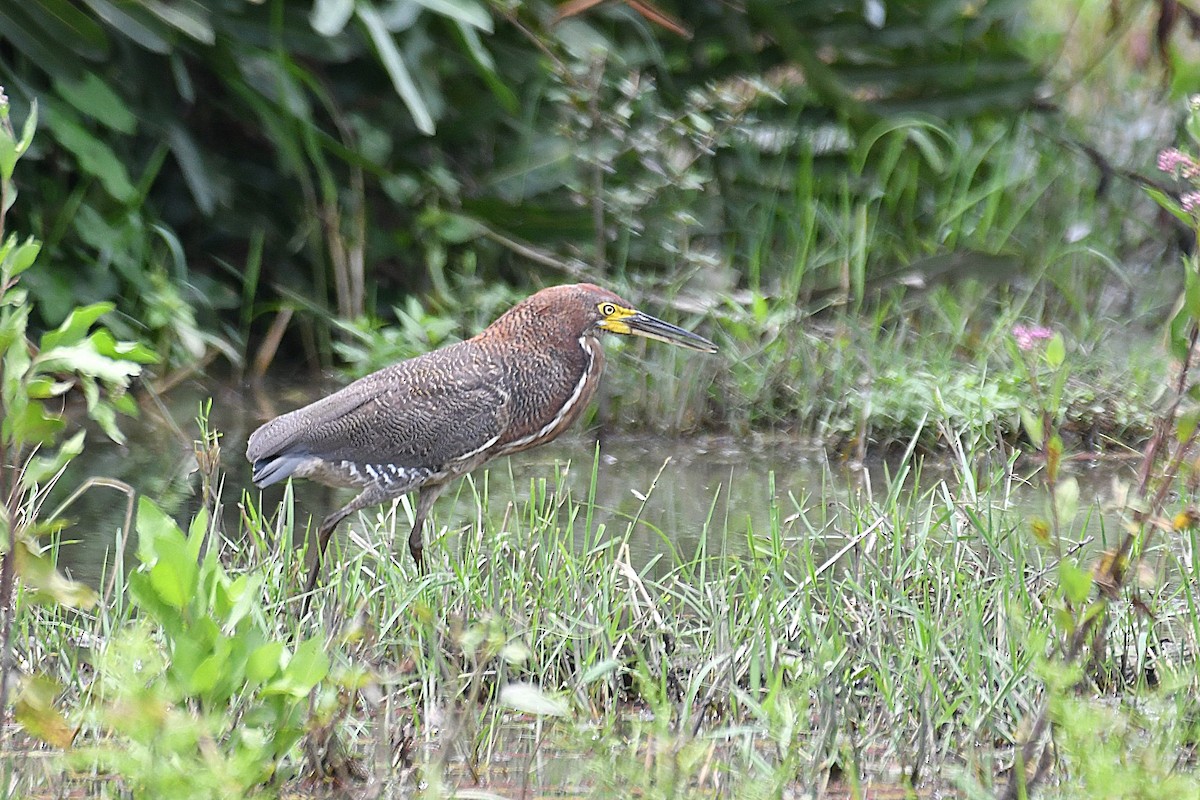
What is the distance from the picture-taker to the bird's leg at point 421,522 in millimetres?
4141

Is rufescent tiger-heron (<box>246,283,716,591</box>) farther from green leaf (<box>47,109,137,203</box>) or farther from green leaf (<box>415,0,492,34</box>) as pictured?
green leaf (<box>47,109,137,203</box>)

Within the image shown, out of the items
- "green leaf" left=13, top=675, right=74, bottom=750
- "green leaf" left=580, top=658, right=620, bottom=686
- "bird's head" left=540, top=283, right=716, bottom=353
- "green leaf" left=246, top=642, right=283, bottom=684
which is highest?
"green leaf" left=246, top=642, right=283, bottom=684

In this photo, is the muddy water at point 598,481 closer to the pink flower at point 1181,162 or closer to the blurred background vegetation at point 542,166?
the blurred background vegetation at point 542,166

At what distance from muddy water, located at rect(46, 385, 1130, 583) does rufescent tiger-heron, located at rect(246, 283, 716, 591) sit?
16 cm

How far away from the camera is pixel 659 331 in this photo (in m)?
4.95

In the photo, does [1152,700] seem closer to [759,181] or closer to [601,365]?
[601,365]

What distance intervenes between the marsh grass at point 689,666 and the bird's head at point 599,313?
40.1 inches

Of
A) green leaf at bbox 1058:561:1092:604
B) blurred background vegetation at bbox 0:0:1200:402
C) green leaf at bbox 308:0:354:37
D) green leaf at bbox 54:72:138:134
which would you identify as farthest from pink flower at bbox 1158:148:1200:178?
green leaf at bbox 54:72:138:134

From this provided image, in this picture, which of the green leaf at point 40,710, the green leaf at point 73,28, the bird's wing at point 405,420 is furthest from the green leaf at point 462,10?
the green leaf at point 40,710

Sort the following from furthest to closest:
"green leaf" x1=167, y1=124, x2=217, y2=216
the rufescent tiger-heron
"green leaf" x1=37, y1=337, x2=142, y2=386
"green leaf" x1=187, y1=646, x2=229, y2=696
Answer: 1. "green leaf" x1=167, y1=124, x2=217, y2=216
2. the rufescent tiger-heron
3. "green leaf" x1=37, y1=337, x2=142, y2=386
4. "green leaf" x1=187, y1=646, x2=229, y2=696

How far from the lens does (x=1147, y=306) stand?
22.9 ft

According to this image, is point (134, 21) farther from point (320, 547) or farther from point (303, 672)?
point (303, 672)

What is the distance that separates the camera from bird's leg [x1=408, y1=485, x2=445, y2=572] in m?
4.14

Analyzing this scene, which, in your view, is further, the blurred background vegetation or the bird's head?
the blurred background vegetation
